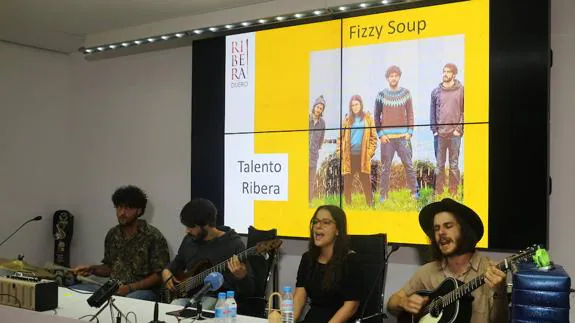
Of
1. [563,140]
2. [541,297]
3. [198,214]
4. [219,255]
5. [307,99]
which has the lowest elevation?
[219,255]

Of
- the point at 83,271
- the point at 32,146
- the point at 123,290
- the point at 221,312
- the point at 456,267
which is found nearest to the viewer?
the point at 221,312

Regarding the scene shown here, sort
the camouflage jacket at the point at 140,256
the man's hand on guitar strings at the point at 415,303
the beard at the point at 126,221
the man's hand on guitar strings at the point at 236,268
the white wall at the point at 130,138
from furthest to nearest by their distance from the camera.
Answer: the white wall at the point at 130,138 < the beard at the point at 126,221 < the camouflage jacket at the point at 140,256 < the man's hand on guitar strings at the point at 236,268 < the man's hand on guitar strings at the point at 415,303

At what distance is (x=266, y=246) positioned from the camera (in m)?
3.61

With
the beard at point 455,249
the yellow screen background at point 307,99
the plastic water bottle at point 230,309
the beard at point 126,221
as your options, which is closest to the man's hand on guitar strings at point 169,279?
the beard at point 126,221

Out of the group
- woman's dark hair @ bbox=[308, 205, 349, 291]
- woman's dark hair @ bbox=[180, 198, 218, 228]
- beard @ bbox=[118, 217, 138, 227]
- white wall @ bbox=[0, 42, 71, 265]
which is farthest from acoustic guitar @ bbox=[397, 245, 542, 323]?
white wall @ bbox=[0, 42, 71, 265]

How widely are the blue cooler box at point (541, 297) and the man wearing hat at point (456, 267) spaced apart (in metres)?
0.44

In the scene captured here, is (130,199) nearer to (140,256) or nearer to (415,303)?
(140,256)

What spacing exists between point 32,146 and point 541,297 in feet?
15.2

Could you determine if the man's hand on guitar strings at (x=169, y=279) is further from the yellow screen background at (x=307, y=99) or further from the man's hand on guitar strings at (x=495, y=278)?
the man's hand on guitar strings at (x=495, y=278)

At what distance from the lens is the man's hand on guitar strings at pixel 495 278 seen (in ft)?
8.34

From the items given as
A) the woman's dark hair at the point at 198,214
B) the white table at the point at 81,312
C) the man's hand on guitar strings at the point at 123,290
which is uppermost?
the woman's dark hair at the point at 198,214

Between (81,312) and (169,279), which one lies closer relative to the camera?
(81,312)

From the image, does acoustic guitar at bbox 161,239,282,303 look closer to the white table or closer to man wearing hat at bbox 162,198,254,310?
man wearing hat at bbox 162,198,254,310

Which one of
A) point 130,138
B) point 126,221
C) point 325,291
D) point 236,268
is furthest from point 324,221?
point 130,138
